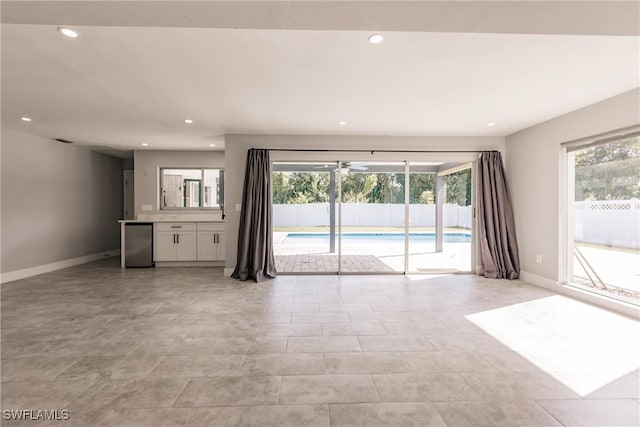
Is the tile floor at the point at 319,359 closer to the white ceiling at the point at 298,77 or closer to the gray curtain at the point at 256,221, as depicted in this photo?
the gray curtain at the point at 256,221

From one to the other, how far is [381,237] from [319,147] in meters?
2.10

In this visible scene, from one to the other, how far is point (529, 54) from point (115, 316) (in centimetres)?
465

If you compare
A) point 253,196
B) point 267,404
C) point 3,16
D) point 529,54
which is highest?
point 529,54

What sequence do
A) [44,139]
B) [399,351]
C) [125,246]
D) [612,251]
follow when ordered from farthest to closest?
[125,246] < [44,139] < [612,251] < [399,351]

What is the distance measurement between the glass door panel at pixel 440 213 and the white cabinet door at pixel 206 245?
3.79 metres

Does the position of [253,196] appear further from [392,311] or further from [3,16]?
[3,16]

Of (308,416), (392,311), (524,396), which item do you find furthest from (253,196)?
(524,396)

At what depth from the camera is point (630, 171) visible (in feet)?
11.5

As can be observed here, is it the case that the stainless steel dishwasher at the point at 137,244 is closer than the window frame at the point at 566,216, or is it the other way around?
the window frame at the point at 566,216

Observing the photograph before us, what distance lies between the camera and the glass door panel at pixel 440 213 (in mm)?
5625

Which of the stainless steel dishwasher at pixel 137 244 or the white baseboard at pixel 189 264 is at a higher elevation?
the stainless steel dishwasher at pixel 137 244

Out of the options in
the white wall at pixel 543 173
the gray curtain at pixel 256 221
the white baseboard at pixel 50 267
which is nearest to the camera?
the white wall at pixel 543 173

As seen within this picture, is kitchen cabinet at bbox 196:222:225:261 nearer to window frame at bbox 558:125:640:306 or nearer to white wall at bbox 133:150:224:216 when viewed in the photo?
white wall at bbox 133:150:224:216

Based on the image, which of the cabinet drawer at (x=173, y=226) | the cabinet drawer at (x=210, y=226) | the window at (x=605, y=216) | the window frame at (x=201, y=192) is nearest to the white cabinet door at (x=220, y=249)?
the cabinet drawer at (x=210, y=226)
